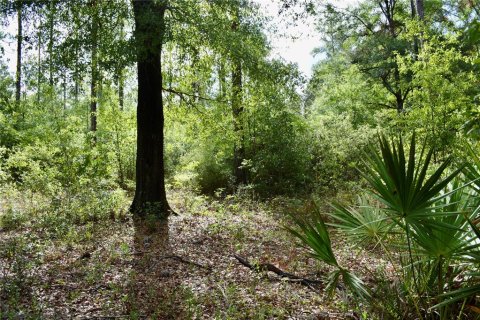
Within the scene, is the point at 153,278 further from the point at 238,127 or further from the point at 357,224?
the point at 238,127

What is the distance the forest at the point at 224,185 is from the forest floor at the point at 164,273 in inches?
1.3

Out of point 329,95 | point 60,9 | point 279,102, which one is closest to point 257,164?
point 279,102

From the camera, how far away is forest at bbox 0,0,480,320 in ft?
11.6

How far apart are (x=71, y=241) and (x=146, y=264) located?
2.06m

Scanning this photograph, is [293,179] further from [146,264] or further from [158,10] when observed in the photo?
[146,264]

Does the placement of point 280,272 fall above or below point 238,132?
below

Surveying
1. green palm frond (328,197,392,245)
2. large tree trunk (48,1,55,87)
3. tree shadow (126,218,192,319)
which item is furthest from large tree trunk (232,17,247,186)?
green palm frond (328,197,392,245)

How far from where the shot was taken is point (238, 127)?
599 inches

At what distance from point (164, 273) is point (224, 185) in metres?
10.3

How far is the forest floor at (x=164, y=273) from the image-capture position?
4.68m

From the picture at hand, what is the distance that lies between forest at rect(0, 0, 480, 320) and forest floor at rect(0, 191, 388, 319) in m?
0.03

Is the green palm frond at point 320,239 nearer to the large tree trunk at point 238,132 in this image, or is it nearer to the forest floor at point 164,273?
the forest floor at point 164,273

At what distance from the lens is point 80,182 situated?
12.0 m

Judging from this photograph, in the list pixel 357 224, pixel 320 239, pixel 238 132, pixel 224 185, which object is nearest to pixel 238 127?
pixel 238 132
